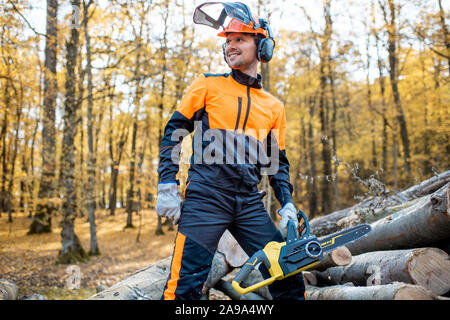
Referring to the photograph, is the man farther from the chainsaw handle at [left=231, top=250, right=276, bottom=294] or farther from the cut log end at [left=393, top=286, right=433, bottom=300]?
A: the cut log end at [left=393, top=286, right=433, bottom=300]

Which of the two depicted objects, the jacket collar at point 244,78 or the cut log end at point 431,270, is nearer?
the jacket collar at point 244,78

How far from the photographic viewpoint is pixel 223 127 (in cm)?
236

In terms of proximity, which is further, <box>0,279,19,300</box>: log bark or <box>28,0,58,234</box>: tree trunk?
<box>28,0,58,234</box>: tree trunk

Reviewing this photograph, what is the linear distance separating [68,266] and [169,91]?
387 inches

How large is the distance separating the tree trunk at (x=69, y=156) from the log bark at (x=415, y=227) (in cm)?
774

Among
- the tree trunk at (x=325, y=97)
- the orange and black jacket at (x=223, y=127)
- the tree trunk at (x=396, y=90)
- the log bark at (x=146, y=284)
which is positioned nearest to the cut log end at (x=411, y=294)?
the orange and black jacket at (x=223, y=127)

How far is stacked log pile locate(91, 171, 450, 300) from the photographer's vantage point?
8.77 ft

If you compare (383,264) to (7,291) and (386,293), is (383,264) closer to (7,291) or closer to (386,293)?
(386,293)

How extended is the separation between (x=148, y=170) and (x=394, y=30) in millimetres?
11810

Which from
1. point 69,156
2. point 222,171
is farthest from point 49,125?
point 222,171

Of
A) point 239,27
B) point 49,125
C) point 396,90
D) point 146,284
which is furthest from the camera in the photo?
point 396,90

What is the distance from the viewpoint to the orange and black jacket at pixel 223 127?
2271 mm

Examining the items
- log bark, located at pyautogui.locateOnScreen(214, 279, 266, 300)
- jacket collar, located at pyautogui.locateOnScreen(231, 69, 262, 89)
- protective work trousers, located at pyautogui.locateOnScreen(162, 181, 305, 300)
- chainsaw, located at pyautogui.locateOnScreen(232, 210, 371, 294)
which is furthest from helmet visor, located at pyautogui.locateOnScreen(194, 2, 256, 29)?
log bark, located at pyautogui.locateOnScreen(214, 279, 266, 300)

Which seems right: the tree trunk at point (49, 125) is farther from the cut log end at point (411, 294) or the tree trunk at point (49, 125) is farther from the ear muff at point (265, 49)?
the cut log end at point (411, 294)
